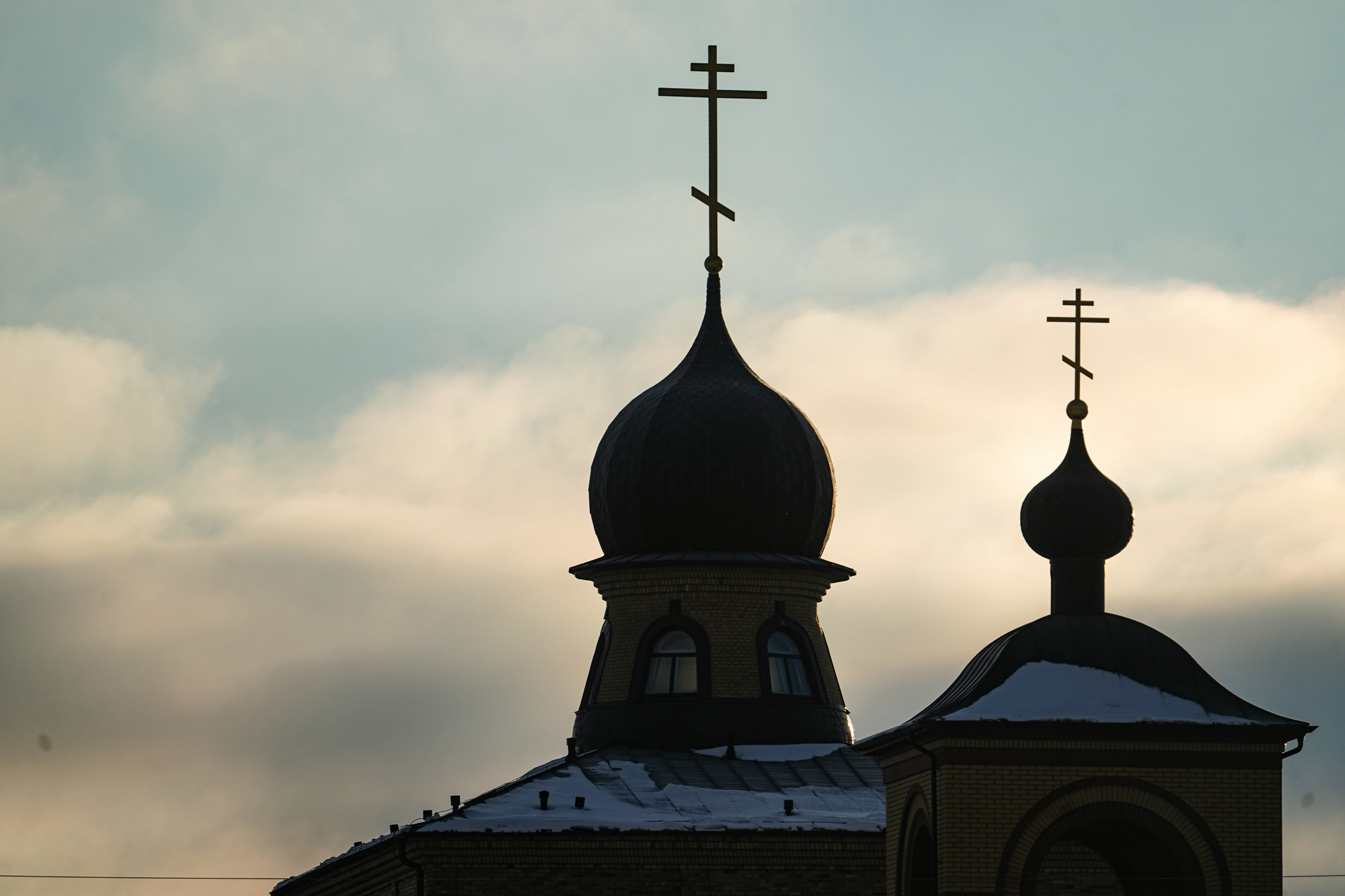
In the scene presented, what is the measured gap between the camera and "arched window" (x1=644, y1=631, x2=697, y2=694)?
28859 mm

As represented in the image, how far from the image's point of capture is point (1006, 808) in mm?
19672

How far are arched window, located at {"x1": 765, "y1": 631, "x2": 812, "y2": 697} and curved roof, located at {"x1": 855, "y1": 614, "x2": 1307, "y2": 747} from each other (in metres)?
7.79

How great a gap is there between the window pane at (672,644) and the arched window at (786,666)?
1.04 metres

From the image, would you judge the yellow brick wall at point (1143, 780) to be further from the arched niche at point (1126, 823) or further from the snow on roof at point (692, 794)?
the snow on roof at point (692, 794)

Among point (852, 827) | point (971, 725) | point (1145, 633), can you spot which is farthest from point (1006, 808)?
point (852, 827)

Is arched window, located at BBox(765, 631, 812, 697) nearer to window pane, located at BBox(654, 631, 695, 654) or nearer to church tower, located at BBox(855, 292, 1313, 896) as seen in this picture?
window pane, located at BBox(654, 631, 695, 654)

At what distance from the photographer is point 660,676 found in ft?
95.0

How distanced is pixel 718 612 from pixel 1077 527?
26.3 ft

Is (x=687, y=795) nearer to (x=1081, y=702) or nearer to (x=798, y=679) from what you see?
(x=798, y=679)

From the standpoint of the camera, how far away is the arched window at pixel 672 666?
28859mm

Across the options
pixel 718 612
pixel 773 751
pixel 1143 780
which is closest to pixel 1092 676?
pixel 1143 780

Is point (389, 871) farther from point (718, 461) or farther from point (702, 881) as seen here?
point (718, 461)

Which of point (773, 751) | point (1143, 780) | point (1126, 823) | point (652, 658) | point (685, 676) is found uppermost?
point (652, 658)

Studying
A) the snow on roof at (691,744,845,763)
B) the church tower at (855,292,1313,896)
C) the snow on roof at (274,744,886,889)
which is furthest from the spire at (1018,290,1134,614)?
the snow on roof at (691,744,845,763)
